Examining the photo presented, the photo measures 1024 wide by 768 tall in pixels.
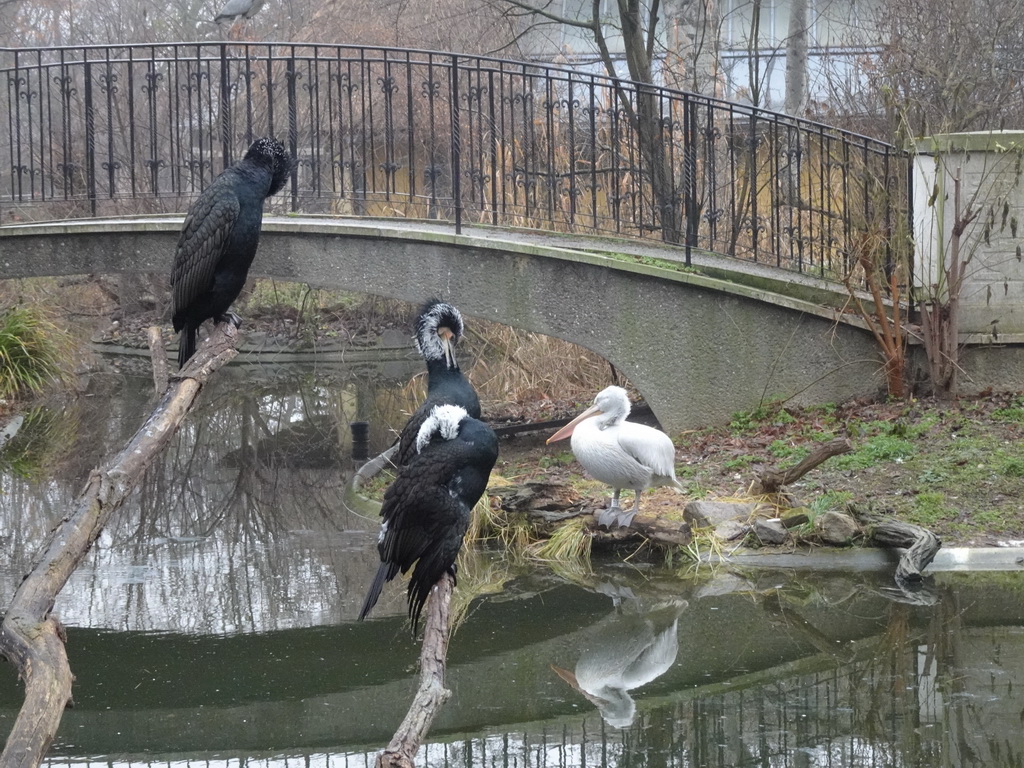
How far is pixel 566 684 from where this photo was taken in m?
5.59

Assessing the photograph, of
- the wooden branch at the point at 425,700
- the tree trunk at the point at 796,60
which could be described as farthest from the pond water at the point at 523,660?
the tree trunk at the point at 796,60

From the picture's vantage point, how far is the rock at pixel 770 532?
7.16 m

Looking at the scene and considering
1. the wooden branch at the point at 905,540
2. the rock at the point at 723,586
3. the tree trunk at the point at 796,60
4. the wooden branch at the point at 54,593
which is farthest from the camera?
the tree trunk at the point at 796,60

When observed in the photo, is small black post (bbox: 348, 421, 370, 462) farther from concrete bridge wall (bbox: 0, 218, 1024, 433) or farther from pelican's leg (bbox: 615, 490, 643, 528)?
pelican's leg (bbox: 615, 490, 643, 528)

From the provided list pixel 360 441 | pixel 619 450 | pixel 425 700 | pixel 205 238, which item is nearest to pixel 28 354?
pixel 360 441

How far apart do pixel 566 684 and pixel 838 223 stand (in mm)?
6372

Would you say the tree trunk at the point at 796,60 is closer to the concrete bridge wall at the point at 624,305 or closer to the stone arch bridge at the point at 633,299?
the stone arch bridge at the point at 633,299

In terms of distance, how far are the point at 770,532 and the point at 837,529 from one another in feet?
1.21

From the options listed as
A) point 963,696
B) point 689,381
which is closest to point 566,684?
point 963,696

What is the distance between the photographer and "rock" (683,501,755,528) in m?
7.34

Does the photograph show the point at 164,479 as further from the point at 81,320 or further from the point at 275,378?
the point at 81,320

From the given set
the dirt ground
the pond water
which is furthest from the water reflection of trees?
the dirt ground

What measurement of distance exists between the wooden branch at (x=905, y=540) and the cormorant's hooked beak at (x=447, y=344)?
9.68 ft

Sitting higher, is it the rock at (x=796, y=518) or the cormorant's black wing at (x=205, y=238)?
the cormorant's black wing at (x=205, y=238)
